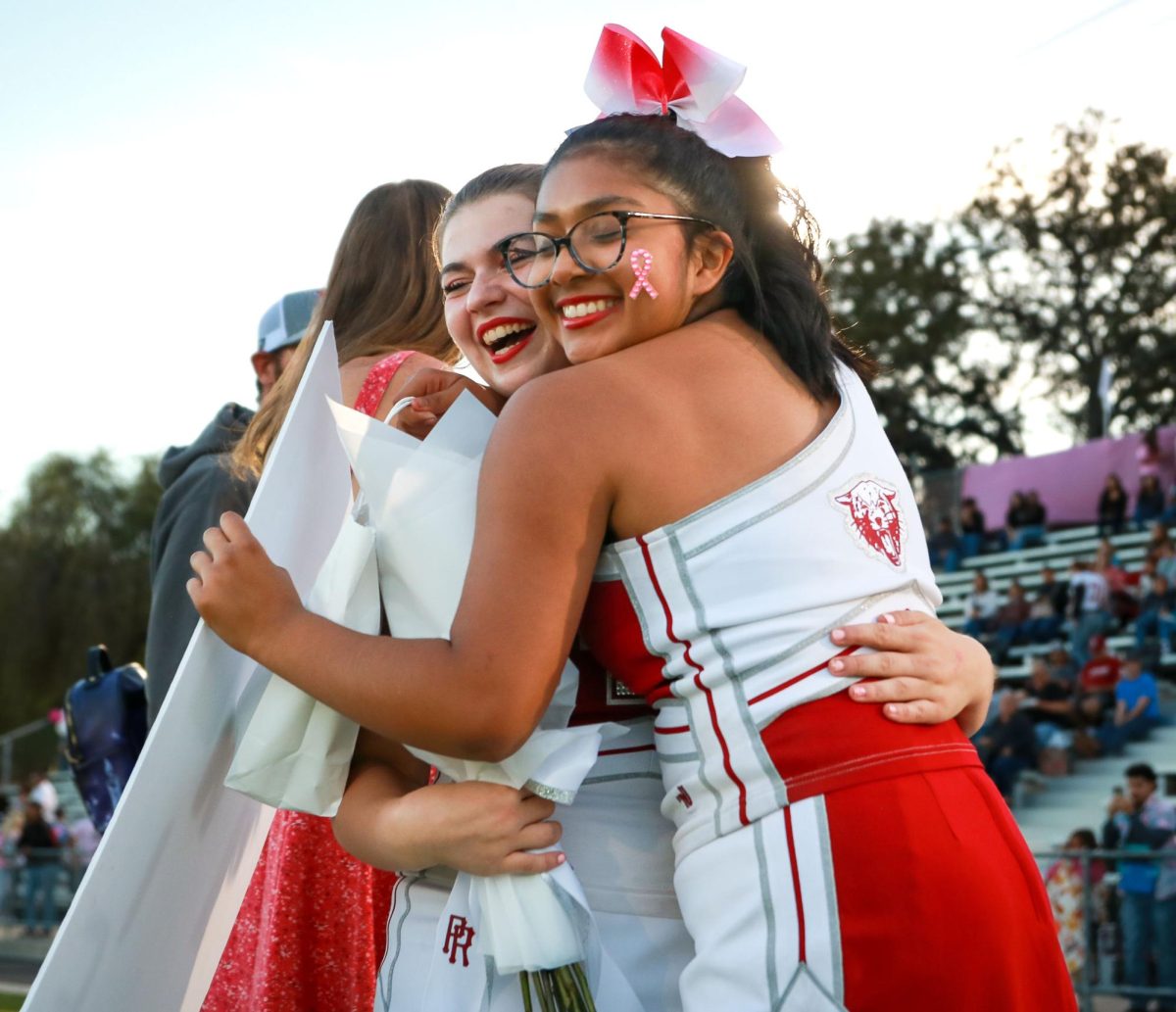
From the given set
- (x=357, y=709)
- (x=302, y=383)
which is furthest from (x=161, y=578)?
(x=357, y=709)

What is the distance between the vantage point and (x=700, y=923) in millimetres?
1626

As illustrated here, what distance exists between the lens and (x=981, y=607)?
18.4 metres

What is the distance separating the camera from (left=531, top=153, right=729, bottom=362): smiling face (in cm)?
185

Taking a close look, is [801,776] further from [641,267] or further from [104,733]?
[104,733]

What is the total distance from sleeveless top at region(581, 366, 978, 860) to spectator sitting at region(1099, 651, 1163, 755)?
13.3 metres

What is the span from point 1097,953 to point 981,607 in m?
10.1

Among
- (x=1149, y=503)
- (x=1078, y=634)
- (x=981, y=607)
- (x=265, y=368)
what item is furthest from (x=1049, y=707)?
(x=265, y=368)

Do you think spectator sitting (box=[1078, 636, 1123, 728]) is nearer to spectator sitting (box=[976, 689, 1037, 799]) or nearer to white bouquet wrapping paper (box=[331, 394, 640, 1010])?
spectator sitting (box=[976, 689, 1037, 799])

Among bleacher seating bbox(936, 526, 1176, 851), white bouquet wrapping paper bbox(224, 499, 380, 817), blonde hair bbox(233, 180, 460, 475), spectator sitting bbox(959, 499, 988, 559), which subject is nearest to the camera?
white bouquet wrapping paper bbox(224, 499, 380, 817)

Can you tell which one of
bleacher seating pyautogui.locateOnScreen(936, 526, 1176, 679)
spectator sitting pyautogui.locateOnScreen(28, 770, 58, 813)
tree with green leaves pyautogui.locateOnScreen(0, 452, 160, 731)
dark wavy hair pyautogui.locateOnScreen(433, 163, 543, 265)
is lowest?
dark wavy hair pyautogui.locateOnScreen(433, 163, 543, 265)

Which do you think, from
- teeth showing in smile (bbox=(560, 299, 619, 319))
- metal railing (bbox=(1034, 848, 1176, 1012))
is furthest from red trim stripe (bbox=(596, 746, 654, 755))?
metal railing (bbox=(1034, 848, 1176, 1012))

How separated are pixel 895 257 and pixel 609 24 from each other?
106 feet

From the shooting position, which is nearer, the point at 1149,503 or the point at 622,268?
the point at 622,268

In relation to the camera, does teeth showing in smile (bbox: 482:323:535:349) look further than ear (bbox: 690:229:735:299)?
Yes
